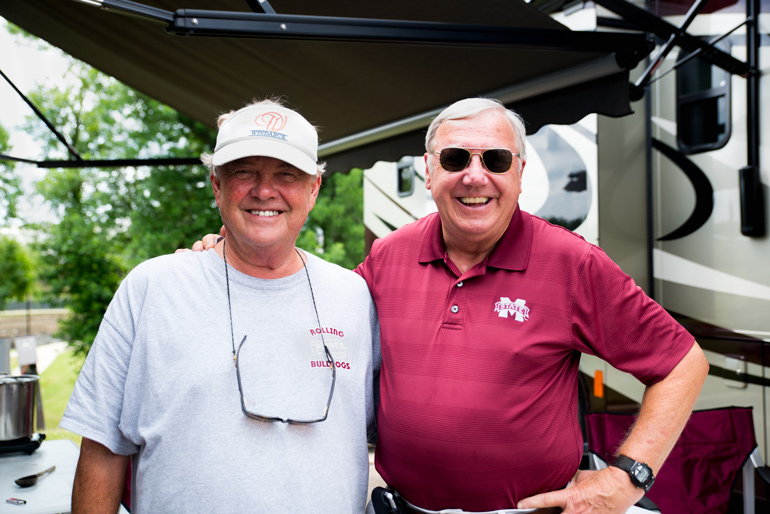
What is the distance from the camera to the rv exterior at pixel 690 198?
3430 mm

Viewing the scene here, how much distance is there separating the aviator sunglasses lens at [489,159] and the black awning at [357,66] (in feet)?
1.82

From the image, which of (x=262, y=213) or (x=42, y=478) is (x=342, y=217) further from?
(x=262, y=213)

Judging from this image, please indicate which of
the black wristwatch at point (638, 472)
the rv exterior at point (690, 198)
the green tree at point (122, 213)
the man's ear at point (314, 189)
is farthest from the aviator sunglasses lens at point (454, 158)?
the green tree at point (122, 213)

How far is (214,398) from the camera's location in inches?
57.6

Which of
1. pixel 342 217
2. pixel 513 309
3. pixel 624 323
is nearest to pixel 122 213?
pixel 342 217

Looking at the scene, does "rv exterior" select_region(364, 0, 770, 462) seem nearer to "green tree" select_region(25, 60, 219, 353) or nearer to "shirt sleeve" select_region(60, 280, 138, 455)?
"shirt sleeve" select_region(60, 280, 138, 455)

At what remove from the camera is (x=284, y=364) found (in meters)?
1.56

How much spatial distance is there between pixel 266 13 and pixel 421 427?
1.51 m

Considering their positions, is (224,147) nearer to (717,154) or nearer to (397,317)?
(397,317)

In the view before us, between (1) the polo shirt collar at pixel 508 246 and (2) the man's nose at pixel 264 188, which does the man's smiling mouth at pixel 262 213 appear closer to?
(2) the man's nose at pixel 264 188

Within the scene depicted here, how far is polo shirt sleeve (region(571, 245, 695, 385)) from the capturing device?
167cm

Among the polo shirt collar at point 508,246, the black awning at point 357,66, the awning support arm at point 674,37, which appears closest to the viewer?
the polo shirt collar at point 508,246

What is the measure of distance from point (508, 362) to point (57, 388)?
15.1 meters

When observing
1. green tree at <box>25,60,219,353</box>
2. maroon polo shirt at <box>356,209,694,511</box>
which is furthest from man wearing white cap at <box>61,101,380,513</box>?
green tree at <box>25,60,219,353</box>
